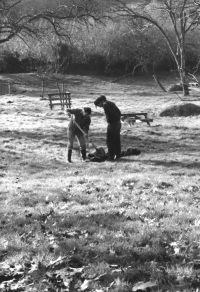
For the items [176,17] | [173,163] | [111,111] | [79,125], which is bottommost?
[173,163]

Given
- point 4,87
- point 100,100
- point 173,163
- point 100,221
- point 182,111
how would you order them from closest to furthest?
point 100,221
point 100,100
point 173,163
point 182,111
point 4,87

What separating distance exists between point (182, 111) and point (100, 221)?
19.0 metres

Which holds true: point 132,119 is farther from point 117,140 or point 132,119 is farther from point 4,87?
point 4,87

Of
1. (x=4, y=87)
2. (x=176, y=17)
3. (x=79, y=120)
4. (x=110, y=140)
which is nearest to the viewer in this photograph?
(x=110, y=140)

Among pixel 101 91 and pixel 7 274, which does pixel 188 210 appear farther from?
pixel 101 91

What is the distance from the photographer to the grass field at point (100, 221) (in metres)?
5.16

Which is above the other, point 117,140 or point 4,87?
point 4,87

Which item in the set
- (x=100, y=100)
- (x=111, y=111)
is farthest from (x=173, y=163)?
(x=100, y=100)

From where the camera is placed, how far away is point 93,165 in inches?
547

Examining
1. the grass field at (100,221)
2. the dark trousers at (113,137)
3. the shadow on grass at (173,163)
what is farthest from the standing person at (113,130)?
the shadow on grass at (173,163)

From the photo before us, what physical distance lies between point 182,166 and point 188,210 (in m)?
→ 5.70

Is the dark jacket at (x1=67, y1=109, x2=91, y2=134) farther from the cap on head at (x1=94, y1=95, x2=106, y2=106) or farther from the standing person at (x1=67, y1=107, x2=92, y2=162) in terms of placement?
the cap on head at (x1=94, y1=95, x2=106, y2=106)

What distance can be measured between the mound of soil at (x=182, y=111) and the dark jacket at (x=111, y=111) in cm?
1176

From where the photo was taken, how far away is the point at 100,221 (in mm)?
7301
